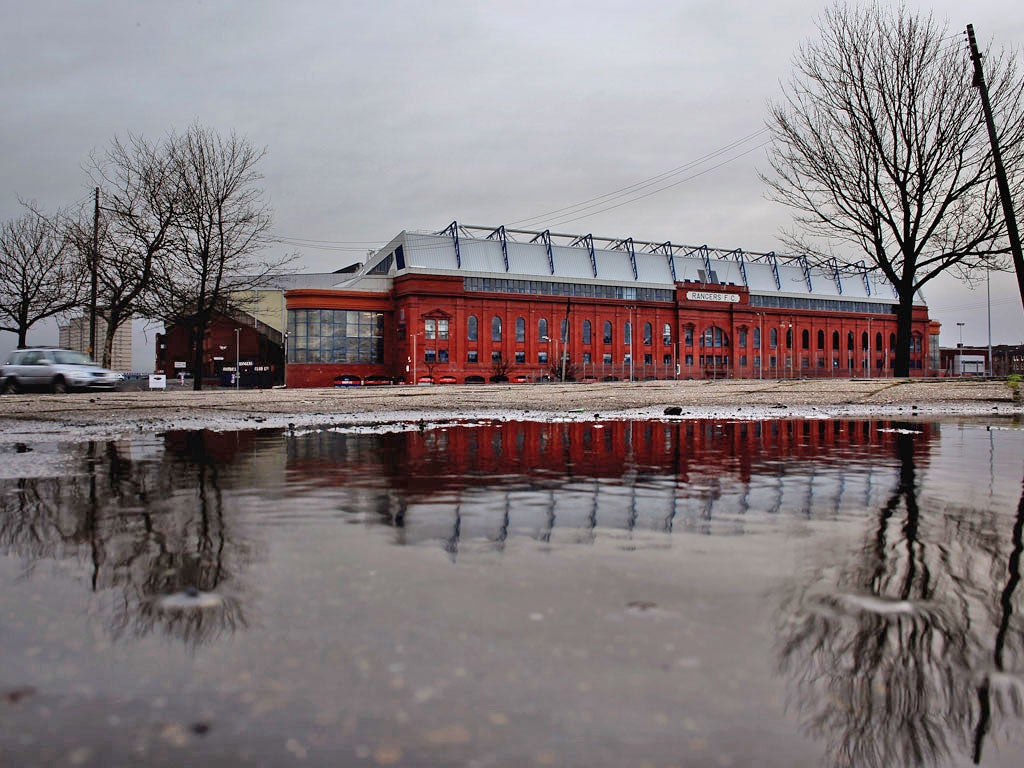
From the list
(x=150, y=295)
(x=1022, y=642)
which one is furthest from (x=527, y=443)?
(x=150, y=295)

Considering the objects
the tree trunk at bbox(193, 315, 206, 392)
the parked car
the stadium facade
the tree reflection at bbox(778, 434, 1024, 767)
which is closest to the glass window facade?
the stadium facade

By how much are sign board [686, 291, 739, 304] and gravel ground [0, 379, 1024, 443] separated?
83.2 m

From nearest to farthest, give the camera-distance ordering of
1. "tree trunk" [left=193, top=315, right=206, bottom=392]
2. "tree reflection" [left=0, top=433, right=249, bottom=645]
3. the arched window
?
"tree reflection" [left=0, top=433, right=249, bottom=645], "tree trunk" [left=193, top=315, right=206, bottom=392], the arched window

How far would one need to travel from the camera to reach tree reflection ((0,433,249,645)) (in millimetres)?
1930

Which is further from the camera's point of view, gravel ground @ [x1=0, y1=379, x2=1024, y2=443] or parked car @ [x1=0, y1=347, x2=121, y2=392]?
parked car @ [x1=0, y1=347, x2=121, y2=392]

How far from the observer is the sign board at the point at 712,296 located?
97062 millimetres

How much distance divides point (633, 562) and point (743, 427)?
6708 mm

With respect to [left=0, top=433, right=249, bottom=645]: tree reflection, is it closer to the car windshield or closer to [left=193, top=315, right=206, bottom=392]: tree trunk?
the car windshield

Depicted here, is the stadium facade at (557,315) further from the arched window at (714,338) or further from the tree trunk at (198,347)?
the tree trunk at (198,347)

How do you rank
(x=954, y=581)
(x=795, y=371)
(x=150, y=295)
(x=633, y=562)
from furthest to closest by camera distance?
(x=795, y=371) → (x=150, y=295) → (x=633, y=562) → (x=954, y=581)

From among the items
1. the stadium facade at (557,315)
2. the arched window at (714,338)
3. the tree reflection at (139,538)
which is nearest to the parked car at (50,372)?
the tree reflection at (139,538)

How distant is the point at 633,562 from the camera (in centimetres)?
246

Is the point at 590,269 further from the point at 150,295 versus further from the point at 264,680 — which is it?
the point at 264,680

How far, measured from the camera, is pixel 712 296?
323ft
